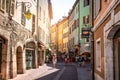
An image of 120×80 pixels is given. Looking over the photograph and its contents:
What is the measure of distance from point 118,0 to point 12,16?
1266 centimetres

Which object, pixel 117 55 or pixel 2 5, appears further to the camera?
pixel 2 5

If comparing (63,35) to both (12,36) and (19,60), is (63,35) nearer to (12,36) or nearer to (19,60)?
(19,60)

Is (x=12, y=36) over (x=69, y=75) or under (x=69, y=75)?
over

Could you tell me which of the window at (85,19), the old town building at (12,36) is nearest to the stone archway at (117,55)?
the old town building at (12,36)

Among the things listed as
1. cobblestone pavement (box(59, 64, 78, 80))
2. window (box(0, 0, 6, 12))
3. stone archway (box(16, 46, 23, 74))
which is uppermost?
window (box(0, 0, 6, 12))

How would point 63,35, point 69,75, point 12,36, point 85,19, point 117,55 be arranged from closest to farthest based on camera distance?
point 117,55, point 12,36, point 69,75, point 85,19, point 63,35

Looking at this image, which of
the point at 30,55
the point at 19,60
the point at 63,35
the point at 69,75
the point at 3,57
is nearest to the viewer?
the point at 3,57

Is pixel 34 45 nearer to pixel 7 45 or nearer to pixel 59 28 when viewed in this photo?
pixel 7 45

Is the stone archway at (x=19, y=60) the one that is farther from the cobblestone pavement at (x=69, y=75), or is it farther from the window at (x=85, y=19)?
the window at (x=85, y=19)

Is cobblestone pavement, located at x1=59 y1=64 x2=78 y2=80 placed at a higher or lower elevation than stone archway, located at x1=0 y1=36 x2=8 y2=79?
lower

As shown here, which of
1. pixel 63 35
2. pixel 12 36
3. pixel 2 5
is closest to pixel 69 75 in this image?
pixel 12 36

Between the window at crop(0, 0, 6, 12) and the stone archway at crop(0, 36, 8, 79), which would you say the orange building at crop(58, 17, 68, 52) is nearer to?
the stone archway at crop(0, 36, 8, 79)

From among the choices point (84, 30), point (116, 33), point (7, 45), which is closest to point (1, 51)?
point (7, 45)

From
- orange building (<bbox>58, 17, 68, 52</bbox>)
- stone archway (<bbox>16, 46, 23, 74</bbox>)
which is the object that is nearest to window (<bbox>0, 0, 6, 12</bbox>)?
stone archway (<bbox>16, 46, 23, 74</bbox>)
